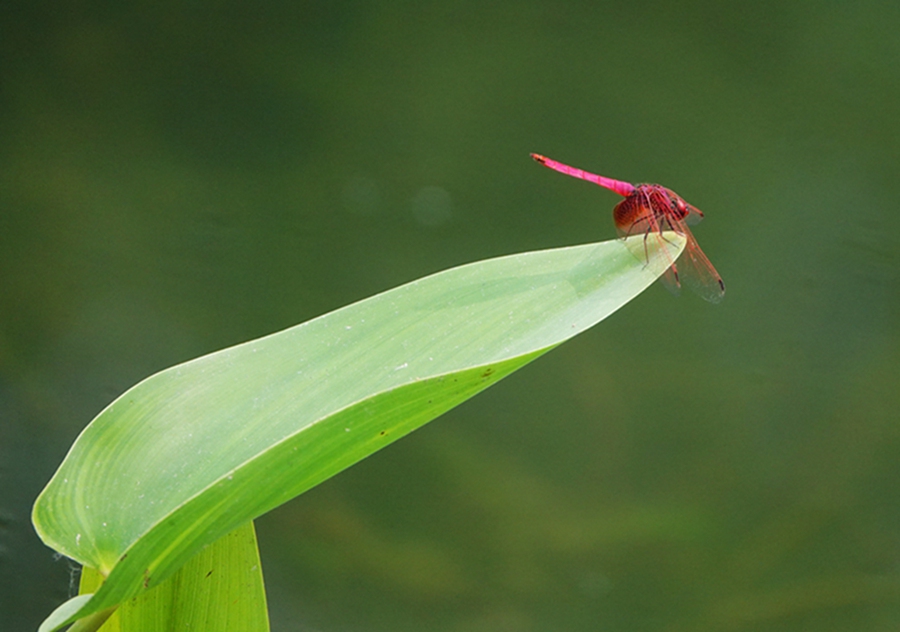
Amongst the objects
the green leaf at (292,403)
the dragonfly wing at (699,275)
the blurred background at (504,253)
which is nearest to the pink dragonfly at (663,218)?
the dragonfly wing at (699,275)

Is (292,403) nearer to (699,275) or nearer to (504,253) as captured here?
(699,275)

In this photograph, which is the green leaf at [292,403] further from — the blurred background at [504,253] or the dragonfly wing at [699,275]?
the blurred background at [504,253]

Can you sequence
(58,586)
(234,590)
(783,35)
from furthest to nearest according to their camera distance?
1. (58,586)
2. (783,35)
3. (234,590)

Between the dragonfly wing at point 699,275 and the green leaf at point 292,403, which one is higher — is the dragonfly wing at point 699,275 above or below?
above

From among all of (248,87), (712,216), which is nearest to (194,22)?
(248,87)

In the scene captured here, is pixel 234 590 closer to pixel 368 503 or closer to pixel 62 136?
pixel 368 503
